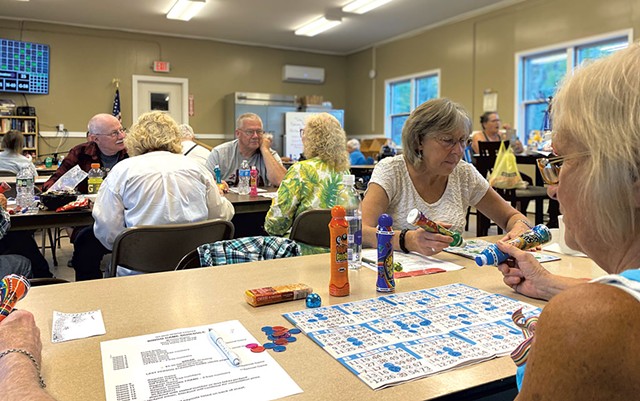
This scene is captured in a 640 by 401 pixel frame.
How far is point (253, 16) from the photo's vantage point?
26.2 ft

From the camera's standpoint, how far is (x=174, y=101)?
9523mm

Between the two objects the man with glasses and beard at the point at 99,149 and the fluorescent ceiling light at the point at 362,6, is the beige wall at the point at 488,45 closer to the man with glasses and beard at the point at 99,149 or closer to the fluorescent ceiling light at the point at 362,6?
the fluorescent ceiling light at the point at 362,6

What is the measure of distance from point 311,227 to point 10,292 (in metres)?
1.57

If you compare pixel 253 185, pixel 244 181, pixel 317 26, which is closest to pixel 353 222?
pixel 253 185

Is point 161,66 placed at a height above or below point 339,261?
above

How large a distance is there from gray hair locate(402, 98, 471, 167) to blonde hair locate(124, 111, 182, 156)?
45.2 inches

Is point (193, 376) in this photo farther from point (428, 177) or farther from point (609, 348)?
point (428, 177)

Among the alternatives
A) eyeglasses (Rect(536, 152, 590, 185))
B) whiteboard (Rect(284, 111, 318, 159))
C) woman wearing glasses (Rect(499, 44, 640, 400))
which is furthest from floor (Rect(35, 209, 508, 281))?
whiteboard (Rect(284, 111, 318, 159))

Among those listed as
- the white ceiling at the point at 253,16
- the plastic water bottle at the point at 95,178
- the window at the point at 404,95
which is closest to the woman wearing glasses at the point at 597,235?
the plastic water bottle at the point at 95,178

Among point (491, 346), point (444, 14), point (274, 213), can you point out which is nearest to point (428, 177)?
point (274, 213)

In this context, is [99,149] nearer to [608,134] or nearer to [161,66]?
[608,134]

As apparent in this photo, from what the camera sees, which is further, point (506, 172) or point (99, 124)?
point (506, 172)

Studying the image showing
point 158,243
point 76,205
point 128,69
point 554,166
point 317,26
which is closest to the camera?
point 554,166

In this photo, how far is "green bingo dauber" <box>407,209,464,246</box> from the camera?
1305 millimetres
